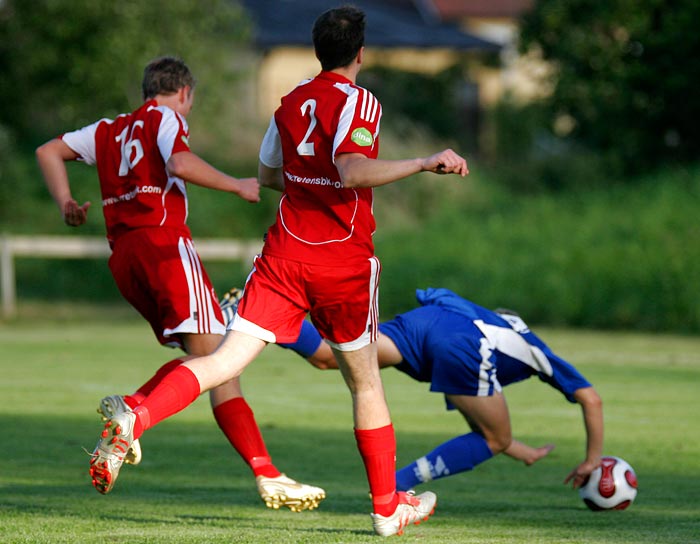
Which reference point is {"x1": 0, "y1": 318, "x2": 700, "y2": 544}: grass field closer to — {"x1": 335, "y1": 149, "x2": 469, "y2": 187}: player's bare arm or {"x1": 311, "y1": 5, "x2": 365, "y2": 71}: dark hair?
{"x1": 335, "y1": 149, "x2": 469, "y2": 187}: player's bare arm

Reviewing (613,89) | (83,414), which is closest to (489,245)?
(613,89)

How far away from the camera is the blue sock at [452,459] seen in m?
6.59

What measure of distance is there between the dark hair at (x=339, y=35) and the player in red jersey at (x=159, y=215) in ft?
3.49

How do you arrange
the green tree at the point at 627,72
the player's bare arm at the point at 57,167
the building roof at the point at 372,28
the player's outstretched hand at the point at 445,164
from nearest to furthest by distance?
the player's outstretched hand at the point at 445,164 → the player's bare arm at the point at 57,167 → the green tree at the point at 627,72 → the building roof at the point at 372,28

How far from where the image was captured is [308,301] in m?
5.30

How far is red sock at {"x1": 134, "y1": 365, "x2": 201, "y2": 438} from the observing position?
4977 millimetres

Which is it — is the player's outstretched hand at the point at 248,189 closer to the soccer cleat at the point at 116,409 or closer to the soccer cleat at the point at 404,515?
the soccer cleat at the point at 116,409

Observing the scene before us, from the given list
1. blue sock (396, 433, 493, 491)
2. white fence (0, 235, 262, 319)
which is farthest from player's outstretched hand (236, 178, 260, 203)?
white fence (0, 235, 262, 319)

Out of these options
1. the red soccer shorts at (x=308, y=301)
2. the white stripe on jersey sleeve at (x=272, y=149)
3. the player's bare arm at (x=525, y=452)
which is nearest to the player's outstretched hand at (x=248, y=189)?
the white stripe on jersey sleeve at (x=272, y=149)

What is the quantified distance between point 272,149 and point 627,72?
18.4 meters

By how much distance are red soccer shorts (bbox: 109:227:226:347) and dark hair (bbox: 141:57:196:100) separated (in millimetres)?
704

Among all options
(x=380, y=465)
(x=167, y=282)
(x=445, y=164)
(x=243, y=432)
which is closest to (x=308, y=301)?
(x=380, y=465)

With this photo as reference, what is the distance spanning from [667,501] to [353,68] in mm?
2870

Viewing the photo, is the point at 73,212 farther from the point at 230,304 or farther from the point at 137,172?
the point at 230,304
